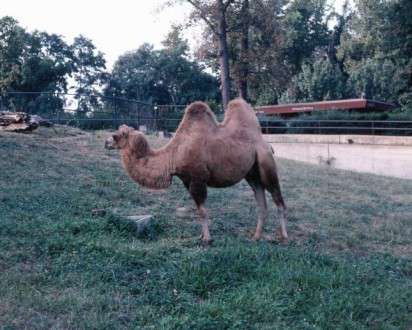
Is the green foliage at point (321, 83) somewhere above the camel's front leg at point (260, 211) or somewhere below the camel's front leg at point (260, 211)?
above

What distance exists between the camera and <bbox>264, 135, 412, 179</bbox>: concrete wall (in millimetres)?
22203

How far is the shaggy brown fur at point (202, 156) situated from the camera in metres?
7.26

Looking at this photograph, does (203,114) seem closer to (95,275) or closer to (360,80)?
(95,275)

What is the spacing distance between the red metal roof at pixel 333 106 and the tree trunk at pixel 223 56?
680cm

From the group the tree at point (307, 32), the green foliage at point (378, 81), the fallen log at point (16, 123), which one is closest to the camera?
the fallen log at point (16, 123)

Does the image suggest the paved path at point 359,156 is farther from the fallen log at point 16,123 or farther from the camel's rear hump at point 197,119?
the camel's rear hump at point 197,119

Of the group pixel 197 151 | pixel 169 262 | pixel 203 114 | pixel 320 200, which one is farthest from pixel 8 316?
pixel 320 200

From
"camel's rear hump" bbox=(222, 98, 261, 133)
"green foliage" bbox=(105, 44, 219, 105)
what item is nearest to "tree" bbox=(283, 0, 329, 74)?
"green foliage" bbox=(105, 44, 219, 105)

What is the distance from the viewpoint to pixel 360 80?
132ft

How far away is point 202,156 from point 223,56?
64.1 feet

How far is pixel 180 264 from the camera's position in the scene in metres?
6.15

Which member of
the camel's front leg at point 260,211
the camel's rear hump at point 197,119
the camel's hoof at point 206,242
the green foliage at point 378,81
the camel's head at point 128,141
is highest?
the green foliage at point 378,81

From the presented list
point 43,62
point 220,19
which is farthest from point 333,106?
point 43,62

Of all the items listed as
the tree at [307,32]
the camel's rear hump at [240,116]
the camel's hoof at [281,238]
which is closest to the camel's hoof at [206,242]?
the camel's hoof at [281,238]
